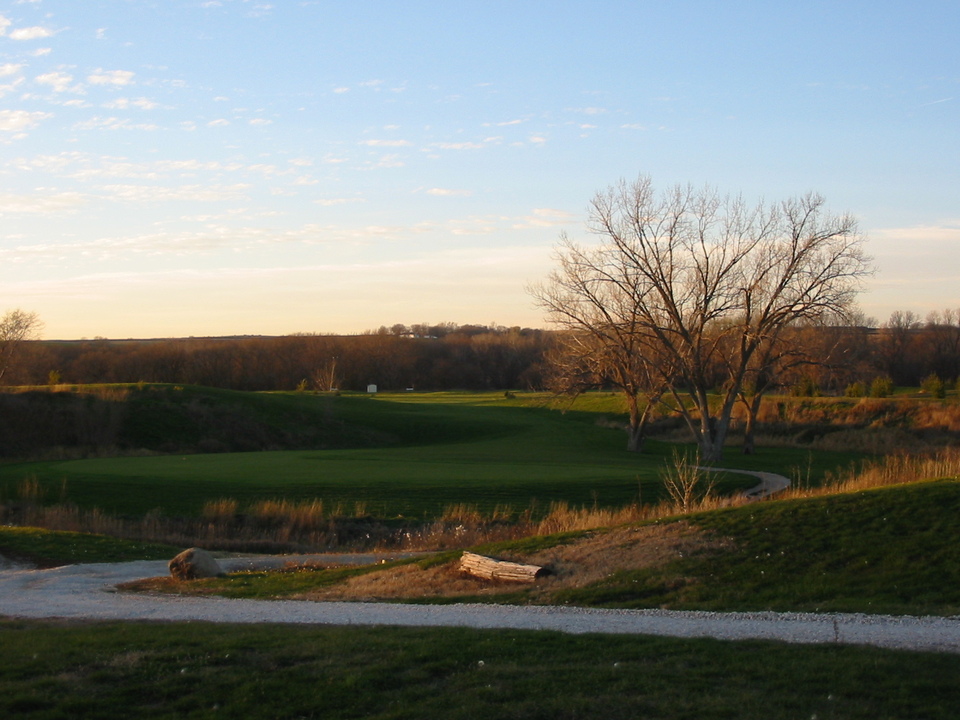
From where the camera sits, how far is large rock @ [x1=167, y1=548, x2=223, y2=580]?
15.8 metres

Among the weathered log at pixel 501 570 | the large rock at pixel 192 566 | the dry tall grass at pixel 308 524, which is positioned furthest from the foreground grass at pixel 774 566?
the dry tall grass at pixel 308 524

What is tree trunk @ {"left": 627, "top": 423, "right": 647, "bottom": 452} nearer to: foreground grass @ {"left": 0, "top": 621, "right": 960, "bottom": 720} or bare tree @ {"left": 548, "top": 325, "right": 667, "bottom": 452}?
bare tree @ {"left": 548, "top": 325, "right": 667, "bottom": 452}

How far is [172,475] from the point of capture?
30.9m

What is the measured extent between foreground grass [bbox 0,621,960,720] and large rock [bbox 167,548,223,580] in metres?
7.09

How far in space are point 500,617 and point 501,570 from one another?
10.2ft

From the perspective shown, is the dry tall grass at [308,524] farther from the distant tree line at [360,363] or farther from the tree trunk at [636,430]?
the distant tree line at [360,363]

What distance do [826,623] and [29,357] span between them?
9112 centimetres

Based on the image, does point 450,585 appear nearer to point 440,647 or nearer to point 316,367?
point 440,647

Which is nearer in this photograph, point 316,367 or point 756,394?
point 756,394

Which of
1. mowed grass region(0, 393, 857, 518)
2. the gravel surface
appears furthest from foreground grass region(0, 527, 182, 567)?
mowed grass region(0, 393, 857, 518)

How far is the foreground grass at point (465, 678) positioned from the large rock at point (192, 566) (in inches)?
279

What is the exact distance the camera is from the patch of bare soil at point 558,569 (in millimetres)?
13164

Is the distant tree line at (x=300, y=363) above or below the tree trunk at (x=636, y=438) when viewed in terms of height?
above

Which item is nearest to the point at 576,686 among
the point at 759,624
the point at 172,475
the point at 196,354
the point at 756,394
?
the point at 759,624
